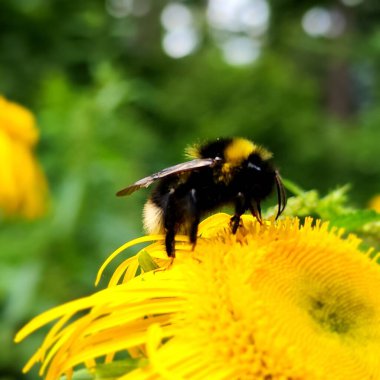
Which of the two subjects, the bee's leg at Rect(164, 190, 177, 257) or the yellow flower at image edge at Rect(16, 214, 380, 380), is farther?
the bee's leg at Rect(164, 190, 177, 257)

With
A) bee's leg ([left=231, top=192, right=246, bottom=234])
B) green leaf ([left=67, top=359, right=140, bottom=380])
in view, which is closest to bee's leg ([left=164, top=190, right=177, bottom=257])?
bee's leg ([left=231, top=192, right=246, bottom=234])

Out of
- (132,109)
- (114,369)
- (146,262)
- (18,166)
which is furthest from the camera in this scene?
(132,109)

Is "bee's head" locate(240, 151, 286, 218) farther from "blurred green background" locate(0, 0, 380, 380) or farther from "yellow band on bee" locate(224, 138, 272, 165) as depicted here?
"blurred green background" locate(0, 0, 380, 380)

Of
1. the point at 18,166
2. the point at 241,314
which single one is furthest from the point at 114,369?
the point at 18,166

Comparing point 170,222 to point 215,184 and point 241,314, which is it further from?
point 241,314

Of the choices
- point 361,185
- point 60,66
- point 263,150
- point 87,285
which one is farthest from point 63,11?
point 263,150

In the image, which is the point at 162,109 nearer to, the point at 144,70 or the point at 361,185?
the point at 144,70
